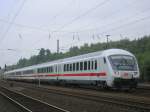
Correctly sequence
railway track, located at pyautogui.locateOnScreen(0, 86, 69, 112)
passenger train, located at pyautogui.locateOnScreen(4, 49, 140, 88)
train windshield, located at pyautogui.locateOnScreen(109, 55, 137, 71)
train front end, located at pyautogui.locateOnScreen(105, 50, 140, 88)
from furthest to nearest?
train windshield, located at pyautogui.locateOnScreen(109, 55, 137, 71) < passenger train, located at pyautogui.locateOnScreen(4, 49, 140, 88) < train front end, located at pyautogui.locateOnScreen(105, 50, 140, 88) < railway track, located at pyautogui.locateOnScreen(0, 86, 69, 112)

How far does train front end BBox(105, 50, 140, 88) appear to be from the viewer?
2247cm

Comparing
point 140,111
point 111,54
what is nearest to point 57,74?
point 111,54

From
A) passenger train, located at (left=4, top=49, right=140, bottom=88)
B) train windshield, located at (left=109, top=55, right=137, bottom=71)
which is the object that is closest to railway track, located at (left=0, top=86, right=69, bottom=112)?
passenger train, located at (left=4, top=49, right=140, bottom=88)

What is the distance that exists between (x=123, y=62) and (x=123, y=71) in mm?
994

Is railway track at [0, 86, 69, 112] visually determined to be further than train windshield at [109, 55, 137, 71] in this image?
No

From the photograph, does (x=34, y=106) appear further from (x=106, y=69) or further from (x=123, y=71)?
(x=123, y=71)

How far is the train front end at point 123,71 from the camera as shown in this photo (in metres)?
22.5

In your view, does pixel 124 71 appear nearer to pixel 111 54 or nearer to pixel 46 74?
pixel 111 54

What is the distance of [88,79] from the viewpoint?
26484 mm

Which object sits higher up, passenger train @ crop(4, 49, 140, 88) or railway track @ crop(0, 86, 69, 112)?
passenger train @ crop(4, 49, 140, 88)

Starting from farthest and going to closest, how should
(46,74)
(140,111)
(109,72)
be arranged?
(46,74) → (109,72) → (140,111)

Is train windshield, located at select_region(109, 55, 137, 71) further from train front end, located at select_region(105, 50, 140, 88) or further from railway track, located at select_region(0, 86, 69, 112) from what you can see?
railway track, located at select_region(0, 86, 69, 112)

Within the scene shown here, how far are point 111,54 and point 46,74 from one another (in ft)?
70.7

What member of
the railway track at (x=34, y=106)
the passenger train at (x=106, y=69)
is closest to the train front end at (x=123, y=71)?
the passenger train at (x=106, y=69)
